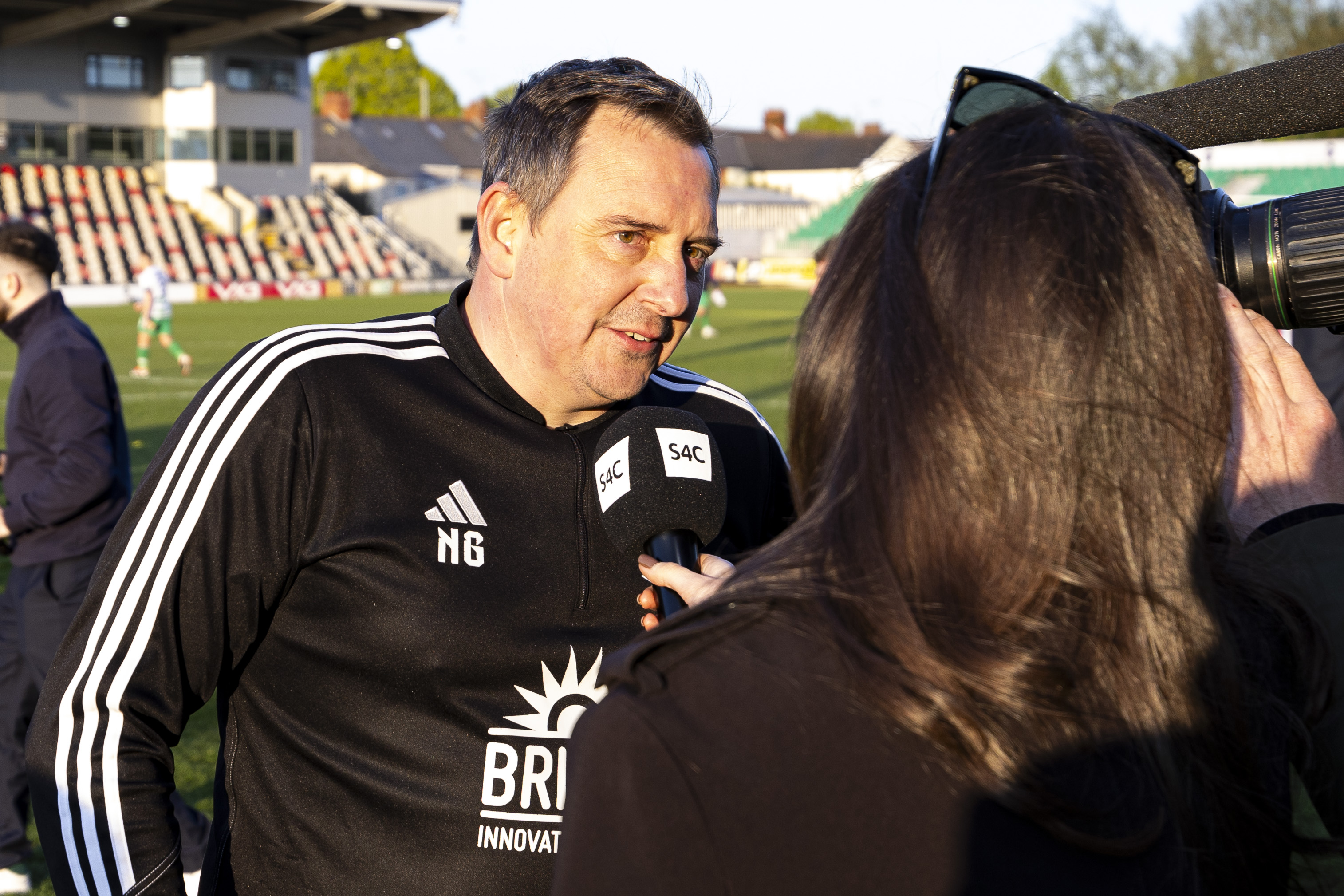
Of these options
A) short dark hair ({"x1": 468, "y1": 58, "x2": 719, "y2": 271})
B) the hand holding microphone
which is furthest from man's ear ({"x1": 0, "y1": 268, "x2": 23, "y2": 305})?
the hand holding microphone

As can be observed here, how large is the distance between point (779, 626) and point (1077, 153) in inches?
19.3

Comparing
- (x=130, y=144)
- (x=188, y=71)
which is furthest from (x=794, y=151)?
(x=130, y=144)

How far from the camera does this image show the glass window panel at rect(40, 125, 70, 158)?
42406 millimetres

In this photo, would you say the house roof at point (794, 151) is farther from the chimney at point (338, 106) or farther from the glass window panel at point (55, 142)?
the glass window panel at point (55, 142)

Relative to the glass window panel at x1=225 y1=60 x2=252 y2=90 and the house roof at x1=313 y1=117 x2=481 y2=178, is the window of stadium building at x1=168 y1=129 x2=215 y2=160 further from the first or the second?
the house roof at x1=313 y1=117 x2=481 y2=178

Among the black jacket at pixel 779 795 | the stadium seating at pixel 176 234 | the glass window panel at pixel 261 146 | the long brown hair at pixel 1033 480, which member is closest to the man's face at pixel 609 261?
the long brown hair at pixel 1033 480

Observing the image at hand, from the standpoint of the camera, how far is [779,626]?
979 mm

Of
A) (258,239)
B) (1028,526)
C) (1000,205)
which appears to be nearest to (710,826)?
(1028,526)

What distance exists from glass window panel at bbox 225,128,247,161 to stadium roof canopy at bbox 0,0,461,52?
2.95 m

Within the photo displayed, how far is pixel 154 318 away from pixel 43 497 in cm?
1514

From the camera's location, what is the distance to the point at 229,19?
42.4m

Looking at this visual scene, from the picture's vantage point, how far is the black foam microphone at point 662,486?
1733 mm

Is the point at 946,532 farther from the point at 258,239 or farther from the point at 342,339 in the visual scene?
the point at 258,239

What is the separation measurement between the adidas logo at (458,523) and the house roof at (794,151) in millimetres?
71414
